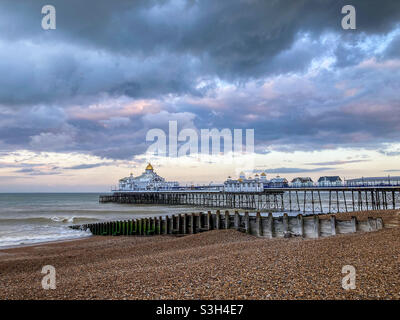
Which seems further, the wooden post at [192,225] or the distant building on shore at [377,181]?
the distant building on shore at [377,181]

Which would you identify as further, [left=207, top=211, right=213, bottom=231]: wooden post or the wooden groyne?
[left=207, top=211, right=213, bottom=231]: wooden post

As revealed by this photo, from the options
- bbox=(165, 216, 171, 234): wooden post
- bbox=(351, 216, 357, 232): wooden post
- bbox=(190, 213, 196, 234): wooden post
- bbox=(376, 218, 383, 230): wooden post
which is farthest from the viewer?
bbox=(165, 216, 171, 234): wooden post

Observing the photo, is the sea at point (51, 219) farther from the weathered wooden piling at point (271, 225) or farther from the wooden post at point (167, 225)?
the weathered wooden piling at point (271, 225)

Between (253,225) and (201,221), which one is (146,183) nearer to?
(201,221)

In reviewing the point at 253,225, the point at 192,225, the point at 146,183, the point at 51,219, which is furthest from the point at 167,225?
the point at 146,183

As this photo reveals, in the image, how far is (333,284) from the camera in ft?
17.8

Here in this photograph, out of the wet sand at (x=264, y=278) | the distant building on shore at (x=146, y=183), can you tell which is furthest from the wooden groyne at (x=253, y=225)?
the distant building on shore at (x=146, y=183)

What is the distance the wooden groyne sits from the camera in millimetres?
13336

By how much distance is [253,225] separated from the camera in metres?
16.4

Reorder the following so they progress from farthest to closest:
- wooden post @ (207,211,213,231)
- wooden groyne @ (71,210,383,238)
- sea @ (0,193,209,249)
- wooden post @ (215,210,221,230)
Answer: sea @ (0,193,209,249) → wooden post @ (207,211,213,231) → wooden post @ (215,210,221,230) → wooden groyne @ (71,210,383,238)

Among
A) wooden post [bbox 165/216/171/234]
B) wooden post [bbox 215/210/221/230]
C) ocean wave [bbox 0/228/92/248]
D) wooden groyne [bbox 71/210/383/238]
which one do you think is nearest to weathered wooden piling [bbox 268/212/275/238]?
wooden groyne [bbox 71/210/383/238]

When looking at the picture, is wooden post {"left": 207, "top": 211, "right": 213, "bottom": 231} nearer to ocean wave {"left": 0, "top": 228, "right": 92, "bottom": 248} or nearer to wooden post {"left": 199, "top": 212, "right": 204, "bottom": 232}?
wooden post {"left": 199, "top": 212, "right": 204, "bottom": 232}

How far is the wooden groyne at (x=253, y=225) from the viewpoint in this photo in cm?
1334
